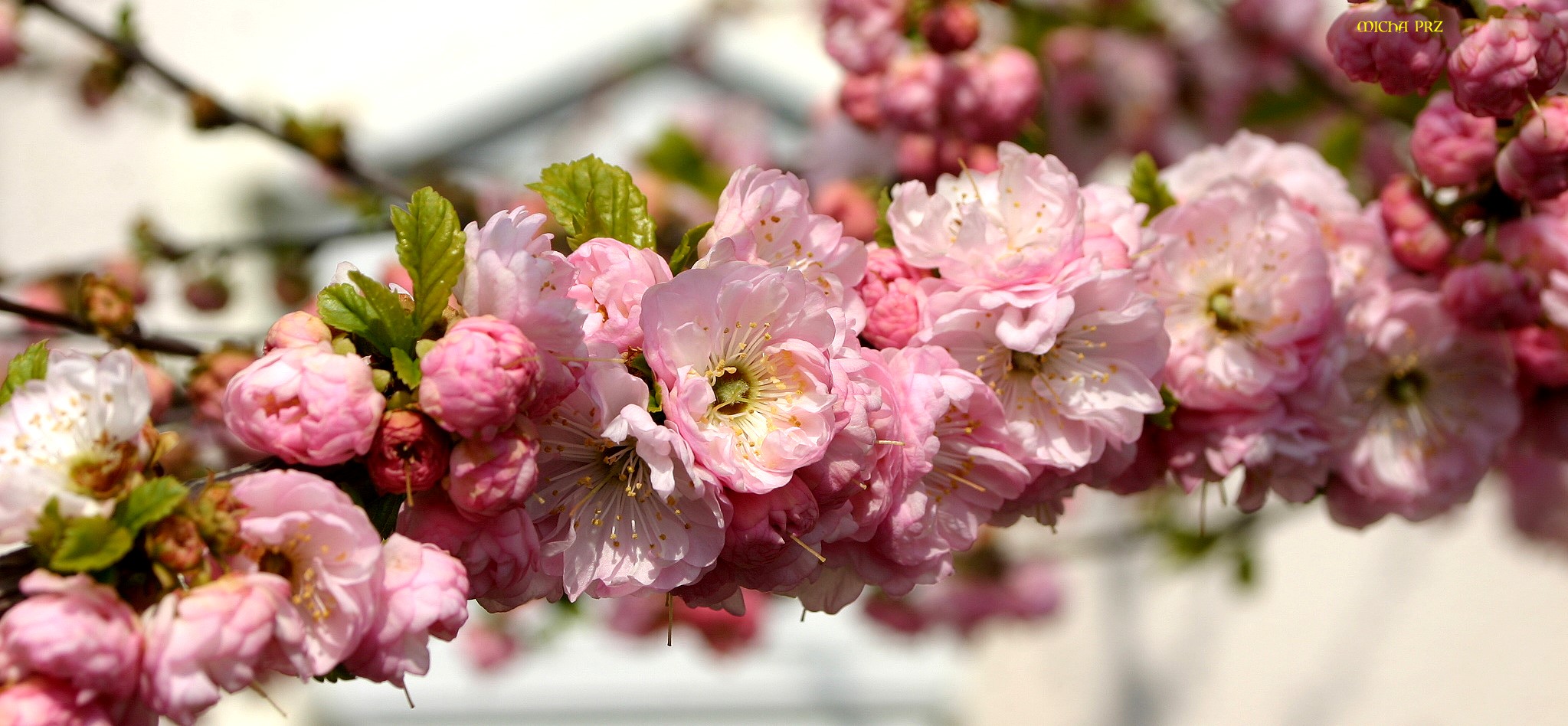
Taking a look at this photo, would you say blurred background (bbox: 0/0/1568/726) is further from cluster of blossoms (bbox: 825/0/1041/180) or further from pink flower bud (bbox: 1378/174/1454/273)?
pink flower bud (bbox: 1378/174/1454/273)

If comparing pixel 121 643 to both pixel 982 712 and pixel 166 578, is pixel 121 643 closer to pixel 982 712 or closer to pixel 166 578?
pixel 166 578

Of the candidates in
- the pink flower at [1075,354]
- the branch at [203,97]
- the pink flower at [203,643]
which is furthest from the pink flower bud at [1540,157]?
the branch at [203,97]

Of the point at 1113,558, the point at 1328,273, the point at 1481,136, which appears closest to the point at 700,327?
the point at 1328,273

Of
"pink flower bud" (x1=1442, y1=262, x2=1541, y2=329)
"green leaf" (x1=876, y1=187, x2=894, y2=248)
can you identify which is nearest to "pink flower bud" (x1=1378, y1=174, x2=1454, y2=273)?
"pink flower bud" (x1=1442, y1=262, x2=1541, y2=329)

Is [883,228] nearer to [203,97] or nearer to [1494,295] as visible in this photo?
[1494,295]

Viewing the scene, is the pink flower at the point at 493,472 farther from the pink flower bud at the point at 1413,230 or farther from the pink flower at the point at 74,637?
the pink flower bud at the point at 1413,230

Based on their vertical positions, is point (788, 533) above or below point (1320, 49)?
above

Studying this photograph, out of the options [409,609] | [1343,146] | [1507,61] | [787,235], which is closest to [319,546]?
[409,609]
